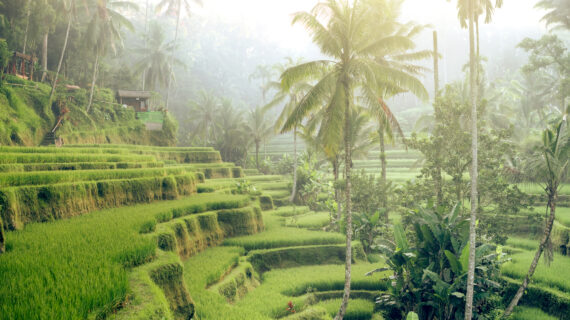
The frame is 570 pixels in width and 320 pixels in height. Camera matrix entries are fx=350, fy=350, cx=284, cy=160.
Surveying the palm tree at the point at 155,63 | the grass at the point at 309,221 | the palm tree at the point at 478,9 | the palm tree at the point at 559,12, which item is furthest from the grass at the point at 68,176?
the palm tree at the point at 155,63

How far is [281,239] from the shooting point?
44.6 feet

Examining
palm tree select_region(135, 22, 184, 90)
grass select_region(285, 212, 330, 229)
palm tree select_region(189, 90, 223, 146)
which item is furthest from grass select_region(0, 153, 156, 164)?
palm tree select_region(135, 22, 184, 90)

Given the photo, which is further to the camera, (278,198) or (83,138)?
(278,198)

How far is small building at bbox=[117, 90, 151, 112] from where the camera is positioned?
26.6 metres

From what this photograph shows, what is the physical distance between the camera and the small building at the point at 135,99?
87.4ft

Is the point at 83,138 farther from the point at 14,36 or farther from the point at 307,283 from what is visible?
the point at 307,283

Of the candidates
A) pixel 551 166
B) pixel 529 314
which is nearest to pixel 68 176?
pixel 551 166

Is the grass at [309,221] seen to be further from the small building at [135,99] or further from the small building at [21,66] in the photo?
the small building at [21,66]

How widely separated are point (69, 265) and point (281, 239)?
30.4 ft

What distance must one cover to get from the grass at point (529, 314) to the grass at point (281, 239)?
6166 millimetres

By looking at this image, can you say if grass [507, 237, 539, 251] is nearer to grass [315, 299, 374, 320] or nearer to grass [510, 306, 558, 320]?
grass [510, 306, 558, 320]

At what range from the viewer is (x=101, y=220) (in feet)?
26.3

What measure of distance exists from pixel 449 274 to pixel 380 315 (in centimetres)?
230

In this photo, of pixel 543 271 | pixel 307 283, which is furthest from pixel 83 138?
pixel 543 271
